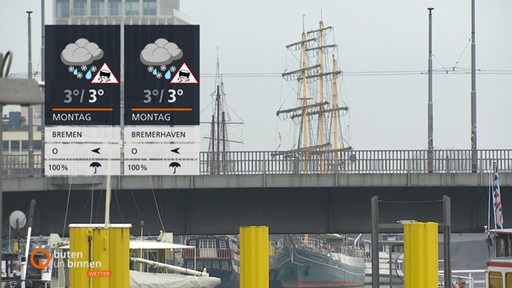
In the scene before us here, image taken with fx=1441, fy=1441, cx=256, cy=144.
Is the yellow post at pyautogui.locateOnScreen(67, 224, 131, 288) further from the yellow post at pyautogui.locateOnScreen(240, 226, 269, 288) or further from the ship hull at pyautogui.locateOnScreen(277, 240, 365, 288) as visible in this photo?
the ship hull at pyautogui.locateOnScreen(277, 240, 365, 288)

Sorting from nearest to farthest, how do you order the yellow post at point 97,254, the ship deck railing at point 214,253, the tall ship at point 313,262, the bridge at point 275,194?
the yellow post at point 97,254
the bridge at point 275,194
the tall ship at point 313,262
the ship deck railing at point 214,253

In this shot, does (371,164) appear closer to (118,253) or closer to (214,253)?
(118,253)

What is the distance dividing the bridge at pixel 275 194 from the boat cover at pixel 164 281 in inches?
488

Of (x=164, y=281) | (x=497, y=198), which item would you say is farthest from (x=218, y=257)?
(x=164, y=281)

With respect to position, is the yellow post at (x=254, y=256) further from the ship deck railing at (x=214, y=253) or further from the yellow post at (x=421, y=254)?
the ship deck railing at (x=214, y=253)

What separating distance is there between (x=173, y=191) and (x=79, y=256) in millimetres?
25026

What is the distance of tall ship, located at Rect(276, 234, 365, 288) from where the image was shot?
113562mm

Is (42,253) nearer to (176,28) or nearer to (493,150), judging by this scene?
(176,28)

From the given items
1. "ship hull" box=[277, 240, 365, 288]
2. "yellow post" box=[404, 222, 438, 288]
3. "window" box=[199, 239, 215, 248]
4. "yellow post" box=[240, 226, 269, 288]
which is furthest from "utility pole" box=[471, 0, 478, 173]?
"window" box=[199, 239, 215, 248]
